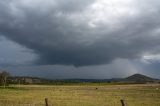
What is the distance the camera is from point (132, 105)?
37.7 m

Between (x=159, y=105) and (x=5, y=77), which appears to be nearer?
(x=159, y=105)

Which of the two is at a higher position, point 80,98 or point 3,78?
point 3,78

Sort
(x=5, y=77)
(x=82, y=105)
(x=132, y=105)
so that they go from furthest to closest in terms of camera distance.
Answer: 1. (x=5, y=77)
2. (x=132, y=105)
3. (x=82, y=105)

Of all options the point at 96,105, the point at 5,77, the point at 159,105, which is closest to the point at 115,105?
the point at 96,105

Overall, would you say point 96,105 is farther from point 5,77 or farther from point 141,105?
point 5,77

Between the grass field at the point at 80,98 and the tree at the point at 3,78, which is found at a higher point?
the tree at the point at 3,78

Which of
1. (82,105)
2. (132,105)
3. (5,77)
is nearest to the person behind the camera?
(82,105)

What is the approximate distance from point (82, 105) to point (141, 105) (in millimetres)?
8658

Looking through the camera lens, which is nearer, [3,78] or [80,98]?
[80,98]

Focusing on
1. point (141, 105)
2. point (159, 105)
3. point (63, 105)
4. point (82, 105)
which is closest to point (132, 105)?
point (141, 105)

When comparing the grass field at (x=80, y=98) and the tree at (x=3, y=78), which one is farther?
the tree at (x=3, y=78)

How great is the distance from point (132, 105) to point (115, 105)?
2881 millimetres

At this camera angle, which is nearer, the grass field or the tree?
the grass field

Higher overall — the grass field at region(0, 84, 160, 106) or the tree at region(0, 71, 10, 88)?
the tree at region(0, 71, 10, 88)
